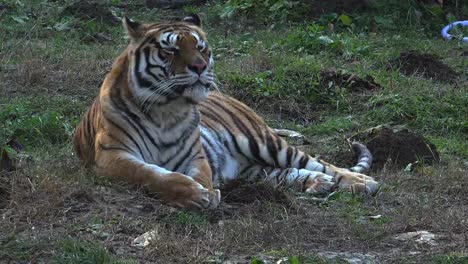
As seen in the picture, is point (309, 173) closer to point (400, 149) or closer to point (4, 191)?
point (400, 149)

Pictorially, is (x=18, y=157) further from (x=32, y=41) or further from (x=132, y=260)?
(x=32, y=41)

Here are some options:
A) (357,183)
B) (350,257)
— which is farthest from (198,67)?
(350,257)

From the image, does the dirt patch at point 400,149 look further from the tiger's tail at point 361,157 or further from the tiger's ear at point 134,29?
the tiger's ear at point 134,29

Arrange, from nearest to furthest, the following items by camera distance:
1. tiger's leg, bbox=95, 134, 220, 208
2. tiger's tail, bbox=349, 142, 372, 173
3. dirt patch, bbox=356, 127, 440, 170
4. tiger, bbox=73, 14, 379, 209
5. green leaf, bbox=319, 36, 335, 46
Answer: tiger's leg, bbox=95, 134, 220, 208, tiger, bbox=73, 14, 379, 209, tiger's tail, bbox=349, 142, 372, 173, dirt patch, bbox=356, 127, 440, 170, green leaf, bbox=319, 36, 335, 46

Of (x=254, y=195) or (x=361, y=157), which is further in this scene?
(x=361, y=157)

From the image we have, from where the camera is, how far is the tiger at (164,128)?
6.57 m

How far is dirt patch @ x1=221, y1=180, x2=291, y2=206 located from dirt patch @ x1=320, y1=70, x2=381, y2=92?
3.49 metres

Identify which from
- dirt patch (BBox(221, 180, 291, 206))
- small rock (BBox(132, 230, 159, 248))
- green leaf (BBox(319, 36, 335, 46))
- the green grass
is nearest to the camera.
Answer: the green grass

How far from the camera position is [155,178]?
649 centimetres

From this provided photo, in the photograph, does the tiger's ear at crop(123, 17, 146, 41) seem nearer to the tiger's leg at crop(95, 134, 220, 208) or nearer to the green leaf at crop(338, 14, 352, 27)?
the tiger's leg at crop(95, 134, 220, 208)

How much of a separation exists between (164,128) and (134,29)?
66 cm

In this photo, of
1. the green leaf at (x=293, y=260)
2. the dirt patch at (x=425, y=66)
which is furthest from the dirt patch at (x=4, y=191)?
the dirt patch at (x=425, y=66)

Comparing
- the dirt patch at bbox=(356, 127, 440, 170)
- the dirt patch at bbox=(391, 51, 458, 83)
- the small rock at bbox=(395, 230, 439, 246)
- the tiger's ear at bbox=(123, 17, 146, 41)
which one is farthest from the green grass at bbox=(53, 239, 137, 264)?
the dirt patch at bbox=(391, 51, 458, 83)

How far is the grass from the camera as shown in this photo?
18.8 ft
